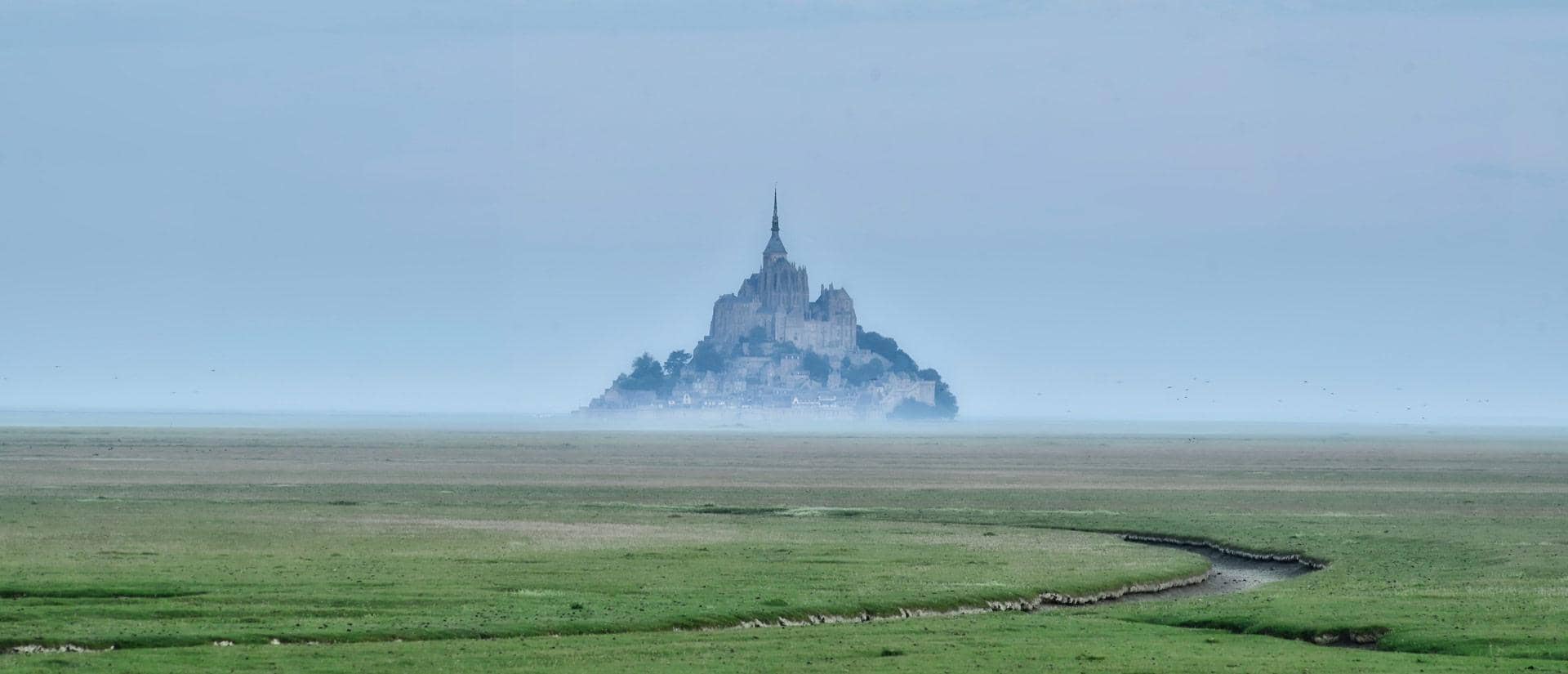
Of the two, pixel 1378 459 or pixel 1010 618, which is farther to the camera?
pixel 1378 459

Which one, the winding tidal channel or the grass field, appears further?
the winding tidal channel

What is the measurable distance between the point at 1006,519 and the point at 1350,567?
2495 cm

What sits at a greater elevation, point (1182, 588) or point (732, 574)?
point (732, 574)

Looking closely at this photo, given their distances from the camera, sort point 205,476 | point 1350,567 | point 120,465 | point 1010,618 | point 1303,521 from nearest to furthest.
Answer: point 1010,618, point 1350,567, point 1303,521, point 205,476, point 120,465

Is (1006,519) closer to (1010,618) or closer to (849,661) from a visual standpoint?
(1010,618)

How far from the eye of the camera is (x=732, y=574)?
50875 millimetres

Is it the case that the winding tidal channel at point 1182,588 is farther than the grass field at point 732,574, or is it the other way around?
the winding tidal channel at point 1182,588

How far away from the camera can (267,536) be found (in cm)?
6225

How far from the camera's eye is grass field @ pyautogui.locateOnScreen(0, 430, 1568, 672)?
1419 inches

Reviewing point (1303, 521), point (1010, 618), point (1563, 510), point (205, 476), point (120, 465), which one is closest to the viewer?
point (1010, 618)

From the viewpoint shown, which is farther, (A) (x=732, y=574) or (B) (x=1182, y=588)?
(B) (x=1182, y=588)

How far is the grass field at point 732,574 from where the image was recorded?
36031 millimetres

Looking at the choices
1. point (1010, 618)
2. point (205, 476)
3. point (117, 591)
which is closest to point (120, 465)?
point (205, 476)

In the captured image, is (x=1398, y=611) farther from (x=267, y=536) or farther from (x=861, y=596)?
(x=267, y=536)
